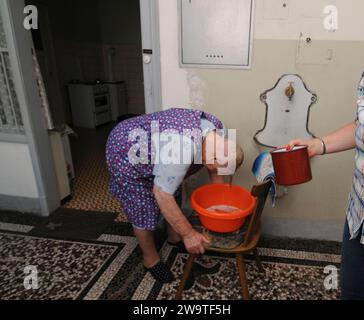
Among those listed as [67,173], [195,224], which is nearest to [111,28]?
[67,173]

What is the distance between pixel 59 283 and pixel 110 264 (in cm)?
24

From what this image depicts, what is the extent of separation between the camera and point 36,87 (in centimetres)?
173

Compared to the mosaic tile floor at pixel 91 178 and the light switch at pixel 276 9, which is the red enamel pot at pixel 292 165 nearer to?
the light switch at pixel 276 9

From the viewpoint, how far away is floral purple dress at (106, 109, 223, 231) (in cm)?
111

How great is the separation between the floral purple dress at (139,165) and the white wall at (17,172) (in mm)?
796

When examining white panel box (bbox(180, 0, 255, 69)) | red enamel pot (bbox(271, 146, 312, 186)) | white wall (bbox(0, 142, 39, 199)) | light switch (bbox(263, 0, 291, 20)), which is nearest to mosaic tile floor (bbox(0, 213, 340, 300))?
white wall (bbox(0, 142, 39, 199))

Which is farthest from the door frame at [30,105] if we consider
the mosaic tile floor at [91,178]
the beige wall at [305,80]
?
the beige wall at [305,80]

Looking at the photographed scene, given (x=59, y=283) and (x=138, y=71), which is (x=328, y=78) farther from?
(x=138, y=71)

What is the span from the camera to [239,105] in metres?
1.47

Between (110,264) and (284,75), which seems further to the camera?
(110,264)

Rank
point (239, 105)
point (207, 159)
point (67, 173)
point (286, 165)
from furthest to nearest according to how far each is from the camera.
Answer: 1. point (67, 173)
2. point (239, 105)
3. point (207, 159)
4. point (286, 165)

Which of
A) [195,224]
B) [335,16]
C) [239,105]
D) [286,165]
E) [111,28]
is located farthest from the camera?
[111,28]

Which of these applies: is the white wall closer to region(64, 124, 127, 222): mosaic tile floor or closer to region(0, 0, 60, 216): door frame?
region(0, 0, 60, 216): door frame

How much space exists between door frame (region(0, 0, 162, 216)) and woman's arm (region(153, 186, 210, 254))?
0.61 meters
